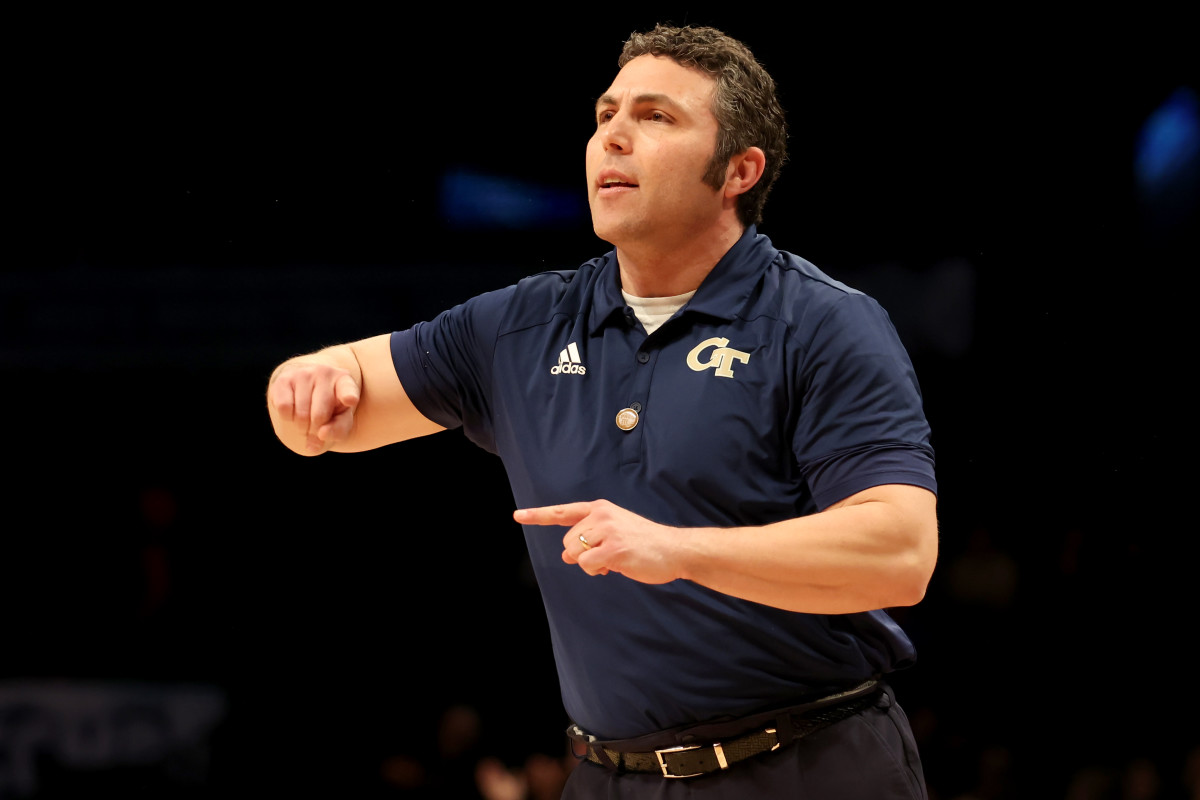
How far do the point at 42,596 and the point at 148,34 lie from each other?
8.04 feet

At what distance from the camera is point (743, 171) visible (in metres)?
2.19

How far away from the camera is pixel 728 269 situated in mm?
2068

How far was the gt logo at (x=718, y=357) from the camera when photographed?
1916mm

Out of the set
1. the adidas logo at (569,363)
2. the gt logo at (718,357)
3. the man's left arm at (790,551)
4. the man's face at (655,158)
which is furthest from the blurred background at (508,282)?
the man's left arm at (790,551)

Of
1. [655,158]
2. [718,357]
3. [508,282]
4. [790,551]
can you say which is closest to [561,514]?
[790,551]

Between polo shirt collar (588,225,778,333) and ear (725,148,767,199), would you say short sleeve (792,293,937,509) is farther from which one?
ear (725,148,767,199)

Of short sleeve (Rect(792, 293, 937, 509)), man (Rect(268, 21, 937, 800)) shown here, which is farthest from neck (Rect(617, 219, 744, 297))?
short sleeve (Rect(792, 293, 937, 509))

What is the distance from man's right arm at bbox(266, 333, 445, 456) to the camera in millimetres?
1921

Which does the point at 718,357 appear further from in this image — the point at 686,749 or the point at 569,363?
the point at 686,749

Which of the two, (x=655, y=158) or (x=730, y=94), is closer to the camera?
(x=655, y=158)

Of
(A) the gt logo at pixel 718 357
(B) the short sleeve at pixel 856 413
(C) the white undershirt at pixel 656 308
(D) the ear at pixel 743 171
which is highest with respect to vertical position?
(D) the ear at pixel 743 171

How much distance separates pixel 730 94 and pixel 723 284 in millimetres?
401

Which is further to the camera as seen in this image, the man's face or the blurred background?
the blurred background

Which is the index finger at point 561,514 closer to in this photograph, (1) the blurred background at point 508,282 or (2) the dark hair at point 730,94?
(2) the dark hair at point 730,94
